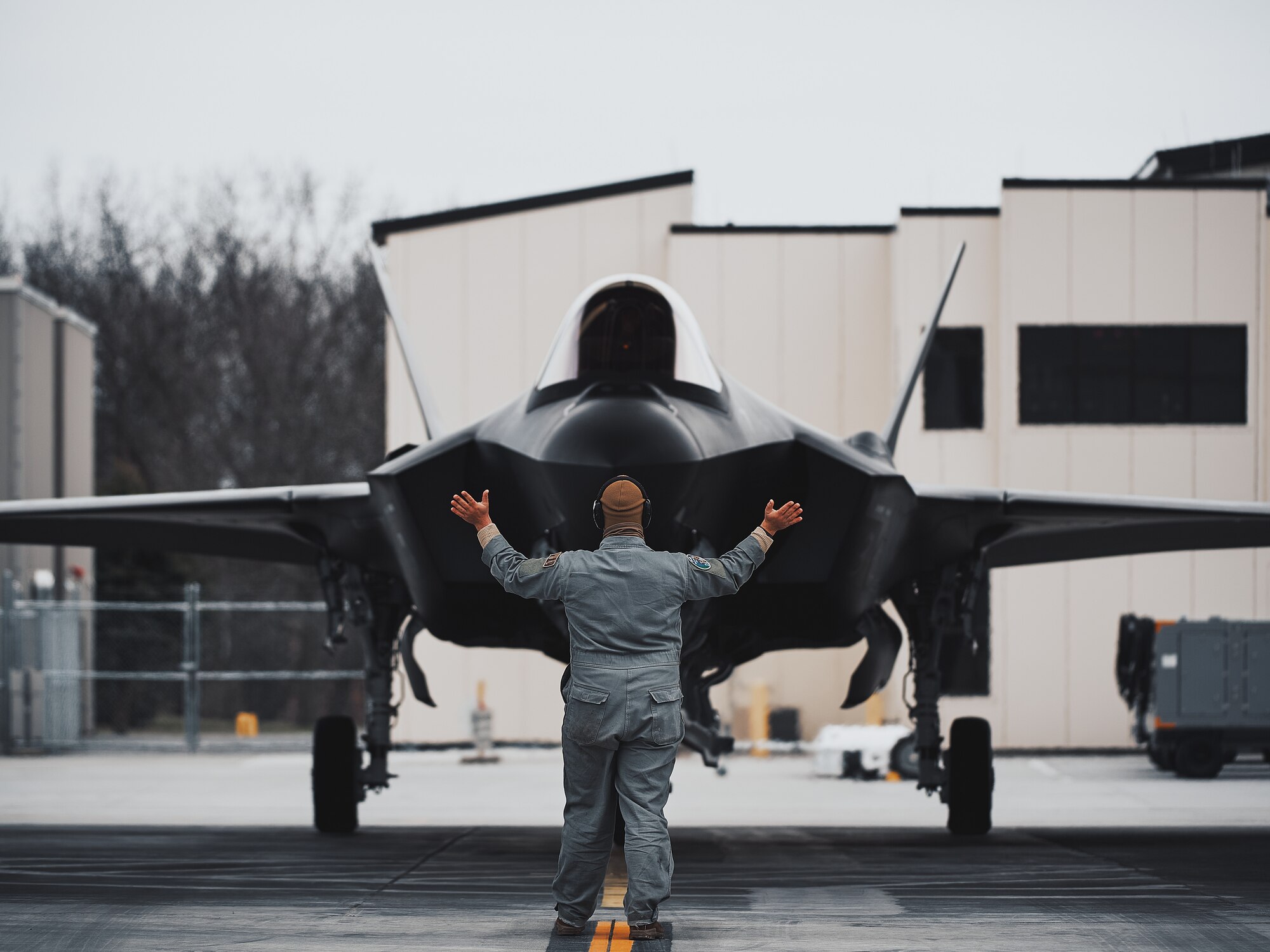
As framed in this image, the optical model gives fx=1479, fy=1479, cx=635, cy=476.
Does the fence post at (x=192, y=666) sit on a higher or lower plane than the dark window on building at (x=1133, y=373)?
lower

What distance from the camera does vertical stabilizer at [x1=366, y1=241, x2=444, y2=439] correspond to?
10.6 m

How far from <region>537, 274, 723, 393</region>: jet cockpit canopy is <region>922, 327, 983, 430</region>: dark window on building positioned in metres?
14.3

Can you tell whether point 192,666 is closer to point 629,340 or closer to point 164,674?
point 164,674

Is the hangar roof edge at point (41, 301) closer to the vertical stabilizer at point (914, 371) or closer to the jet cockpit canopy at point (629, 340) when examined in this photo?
the vertical stabilizer at point (914, 371)

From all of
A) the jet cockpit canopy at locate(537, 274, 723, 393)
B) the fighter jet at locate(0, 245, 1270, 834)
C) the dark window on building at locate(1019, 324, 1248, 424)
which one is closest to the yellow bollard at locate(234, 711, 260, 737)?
the dark window on building at locate(1019, 324, 1248, 424)

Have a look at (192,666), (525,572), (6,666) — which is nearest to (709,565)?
(525,572)

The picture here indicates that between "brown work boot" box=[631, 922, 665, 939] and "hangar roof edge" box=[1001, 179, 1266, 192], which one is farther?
"hangar roof edge" box=[1001, 179, 1266, 192]

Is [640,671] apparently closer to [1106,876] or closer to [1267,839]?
[1106,876]

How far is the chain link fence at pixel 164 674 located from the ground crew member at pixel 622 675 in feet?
47.2

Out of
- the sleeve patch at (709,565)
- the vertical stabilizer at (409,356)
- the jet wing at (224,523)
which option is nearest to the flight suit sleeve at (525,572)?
Result: the sleeve patch at (709,565)

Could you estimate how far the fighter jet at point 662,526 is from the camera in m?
6.76

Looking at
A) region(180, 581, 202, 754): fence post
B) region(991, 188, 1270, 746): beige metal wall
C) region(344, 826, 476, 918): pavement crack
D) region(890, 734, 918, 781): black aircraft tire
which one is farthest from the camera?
region(180, 581, 202, 754): fence post

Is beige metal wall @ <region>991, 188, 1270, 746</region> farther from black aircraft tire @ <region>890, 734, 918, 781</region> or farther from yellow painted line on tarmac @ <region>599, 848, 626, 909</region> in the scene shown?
yellow painted line on tarmac @ <region>599, 848, 626, 909</region>

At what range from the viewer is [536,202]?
864 inches
